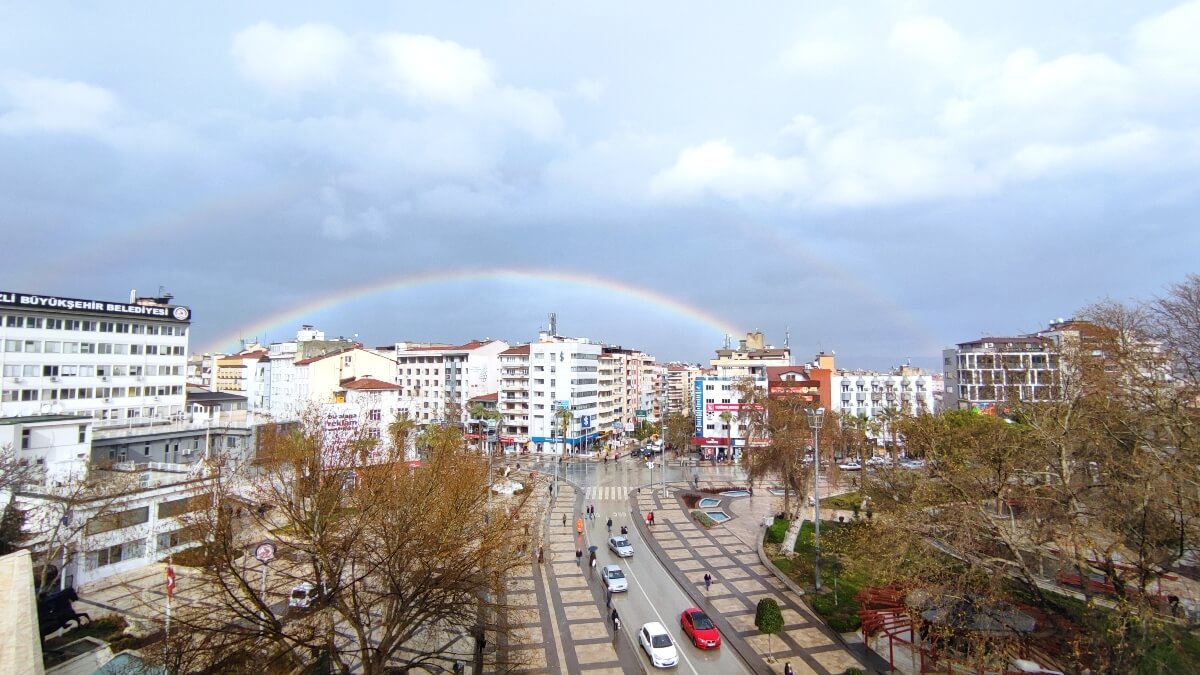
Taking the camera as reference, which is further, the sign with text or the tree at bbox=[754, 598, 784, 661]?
the sign with text

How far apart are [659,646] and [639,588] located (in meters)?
7.63

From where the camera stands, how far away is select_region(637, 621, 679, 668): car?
762 inches

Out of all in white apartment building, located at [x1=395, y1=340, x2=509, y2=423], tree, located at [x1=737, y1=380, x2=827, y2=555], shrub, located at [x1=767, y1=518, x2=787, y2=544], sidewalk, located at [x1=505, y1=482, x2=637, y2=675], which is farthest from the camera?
white apartment building, located at [x1=395, y1=340, x2=509, y2=423]

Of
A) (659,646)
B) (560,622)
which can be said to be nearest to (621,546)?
(560,622)

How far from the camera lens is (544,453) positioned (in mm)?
76312

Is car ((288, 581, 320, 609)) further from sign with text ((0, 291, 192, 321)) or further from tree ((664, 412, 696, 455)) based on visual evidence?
tree ((664, 412, 696, 455))

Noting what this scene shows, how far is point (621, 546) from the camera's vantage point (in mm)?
32562

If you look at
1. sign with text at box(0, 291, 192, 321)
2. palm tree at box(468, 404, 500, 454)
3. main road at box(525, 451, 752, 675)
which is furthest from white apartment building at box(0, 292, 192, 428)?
main road at box(525, 451, 752, 675)

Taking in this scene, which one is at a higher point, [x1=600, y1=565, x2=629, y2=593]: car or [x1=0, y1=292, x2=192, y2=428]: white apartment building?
[x1=0, y1=292, x2=192, y2=428]: white apartment building

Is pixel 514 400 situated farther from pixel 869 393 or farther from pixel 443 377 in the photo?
pixel 869 393

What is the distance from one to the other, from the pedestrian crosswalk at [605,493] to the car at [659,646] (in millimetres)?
27543

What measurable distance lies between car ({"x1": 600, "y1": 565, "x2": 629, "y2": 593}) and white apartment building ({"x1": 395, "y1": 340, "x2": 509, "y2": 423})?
6230cm

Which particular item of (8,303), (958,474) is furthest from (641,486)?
(8,303)

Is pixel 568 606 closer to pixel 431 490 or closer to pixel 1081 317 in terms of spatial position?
pixel 431 490
